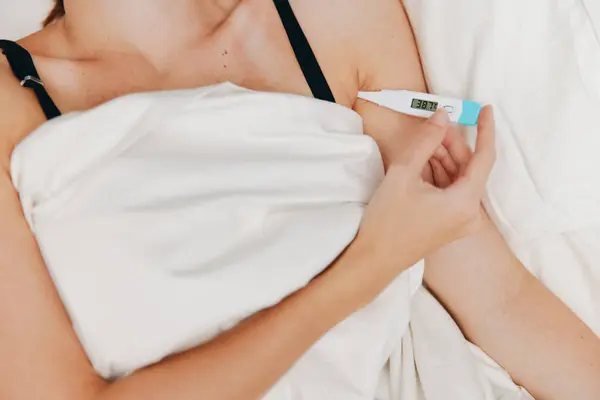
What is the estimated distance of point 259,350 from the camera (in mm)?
616

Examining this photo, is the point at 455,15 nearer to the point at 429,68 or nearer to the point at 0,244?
the point at 429,68

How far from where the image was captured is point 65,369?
1.92ft

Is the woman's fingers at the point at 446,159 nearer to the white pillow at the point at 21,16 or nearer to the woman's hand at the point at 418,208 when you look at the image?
the woman's hand at the point at 418,208

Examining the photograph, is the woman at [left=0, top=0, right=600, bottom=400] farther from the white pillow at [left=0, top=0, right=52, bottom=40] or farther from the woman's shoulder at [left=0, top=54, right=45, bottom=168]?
the white pillow at [left=0, top=0, right=52, bottom=40]

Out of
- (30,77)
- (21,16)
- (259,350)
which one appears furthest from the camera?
(21,16)

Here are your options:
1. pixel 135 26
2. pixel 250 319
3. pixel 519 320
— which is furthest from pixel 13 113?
pixel 519 320

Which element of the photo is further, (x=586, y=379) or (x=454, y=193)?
(x=586, y=379)

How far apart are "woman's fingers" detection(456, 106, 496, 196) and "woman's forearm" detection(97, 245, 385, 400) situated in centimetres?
16

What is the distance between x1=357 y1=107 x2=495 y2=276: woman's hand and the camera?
0.67 m

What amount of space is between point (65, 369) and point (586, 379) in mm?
670

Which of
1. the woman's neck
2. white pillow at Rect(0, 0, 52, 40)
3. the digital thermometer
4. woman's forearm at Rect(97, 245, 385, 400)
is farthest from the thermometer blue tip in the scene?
white pillow at Rect(0, 0, 52, 40)

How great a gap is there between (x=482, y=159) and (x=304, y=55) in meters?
0.29

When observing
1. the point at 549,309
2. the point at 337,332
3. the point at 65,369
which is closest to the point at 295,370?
the point at 337,332

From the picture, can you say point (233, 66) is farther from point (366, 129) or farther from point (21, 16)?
point (21, 16)
